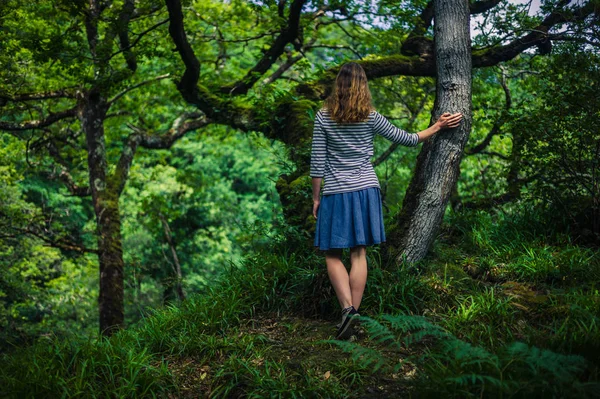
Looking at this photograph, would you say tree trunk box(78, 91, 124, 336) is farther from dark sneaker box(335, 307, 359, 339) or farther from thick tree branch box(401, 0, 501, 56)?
dark sneaker box(335, 307, 359, 339)

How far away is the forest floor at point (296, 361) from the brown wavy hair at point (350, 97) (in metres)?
1.71

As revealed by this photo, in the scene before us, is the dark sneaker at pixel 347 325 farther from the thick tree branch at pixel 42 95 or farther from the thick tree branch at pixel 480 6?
the thick tree branch at pixel 42 95

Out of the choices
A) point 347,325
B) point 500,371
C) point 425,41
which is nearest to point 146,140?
point 425,41

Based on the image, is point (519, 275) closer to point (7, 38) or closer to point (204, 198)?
point (7, 38)

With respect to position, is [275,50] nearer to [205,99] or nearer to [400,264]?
[205,99]

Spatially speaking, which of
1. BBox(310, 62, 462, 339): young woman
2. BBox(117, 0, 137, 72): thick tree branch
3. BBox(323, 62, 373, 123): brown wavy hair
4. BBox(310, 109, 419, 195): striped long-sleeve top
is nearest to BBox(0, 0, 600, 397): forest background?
BBox(117, 0, 137, 72): thick tree branch

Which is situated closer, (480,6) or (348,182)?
(348,182)

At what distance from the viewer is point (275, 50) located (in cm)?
905

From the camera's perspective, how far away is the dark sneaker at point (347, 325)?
401 cm

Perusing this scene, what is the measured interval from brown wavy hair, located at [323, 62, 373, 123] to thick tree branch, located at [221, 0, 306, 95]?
152 inches

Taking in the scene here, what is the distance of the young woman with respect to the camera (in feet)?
13.6

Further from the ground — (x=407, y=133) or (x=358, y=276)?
(x=407, y=133)

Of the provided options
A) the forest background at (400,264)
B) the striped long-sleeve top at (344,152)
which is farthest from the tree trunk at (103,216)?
the striped long-sleeve top at (344,152)

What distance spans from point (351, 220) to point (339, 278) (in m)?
0.47
